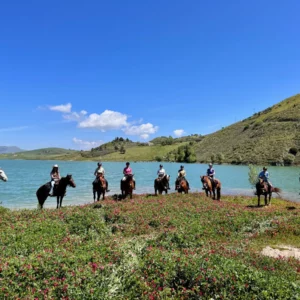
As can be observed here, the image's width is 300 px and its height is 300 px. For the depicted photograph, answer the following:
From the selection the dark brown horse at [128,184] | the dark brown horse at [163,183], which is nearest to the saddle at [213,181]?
the dark brown horse at [163,183]

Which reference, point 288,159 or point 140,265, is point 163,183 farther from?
point 288,159

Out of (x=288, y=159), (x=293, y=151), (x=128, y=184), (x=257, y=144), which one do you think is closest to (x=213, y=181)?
(x=128, y=184)

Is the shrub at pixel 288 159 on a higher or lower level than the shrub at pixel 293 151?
lower

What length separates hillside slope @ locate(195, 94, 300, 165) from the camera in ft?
344

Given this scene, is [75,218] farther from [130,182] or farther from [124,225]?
[130,182]

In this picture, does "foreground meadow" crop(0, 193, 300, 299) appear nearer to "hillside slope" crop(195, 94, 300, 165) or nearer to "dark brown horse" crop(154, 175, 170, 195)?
"dark brown horse" crop(154, 175, 170, 195)

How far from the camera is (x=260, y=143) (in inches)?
4663

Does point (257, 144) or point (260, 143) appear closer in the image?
point (260, 143)

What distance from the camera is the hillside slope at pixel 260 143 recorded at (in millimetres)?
104894

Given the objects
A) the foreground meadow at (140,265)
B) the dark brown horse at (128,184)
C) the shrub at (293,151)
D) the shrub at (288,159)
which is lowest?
the foreground meadow at (140,265)

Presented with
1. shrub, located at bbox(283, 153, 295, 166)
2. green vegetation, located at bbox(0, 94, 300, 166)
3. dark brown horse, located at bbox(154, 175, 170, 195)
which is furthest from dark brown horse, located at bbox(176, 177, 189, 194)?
shrub, located at bbox(283, 153, 295, 166)

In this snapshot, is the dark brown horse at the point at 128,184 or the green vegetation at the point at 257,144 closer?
the dark brown horse at the point at 128,184

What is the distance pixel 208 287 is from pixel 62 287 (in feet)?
12.0

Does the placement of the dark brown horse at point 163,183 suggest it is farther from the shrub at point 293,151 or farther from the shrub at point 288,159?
the shrub at point 293,151
